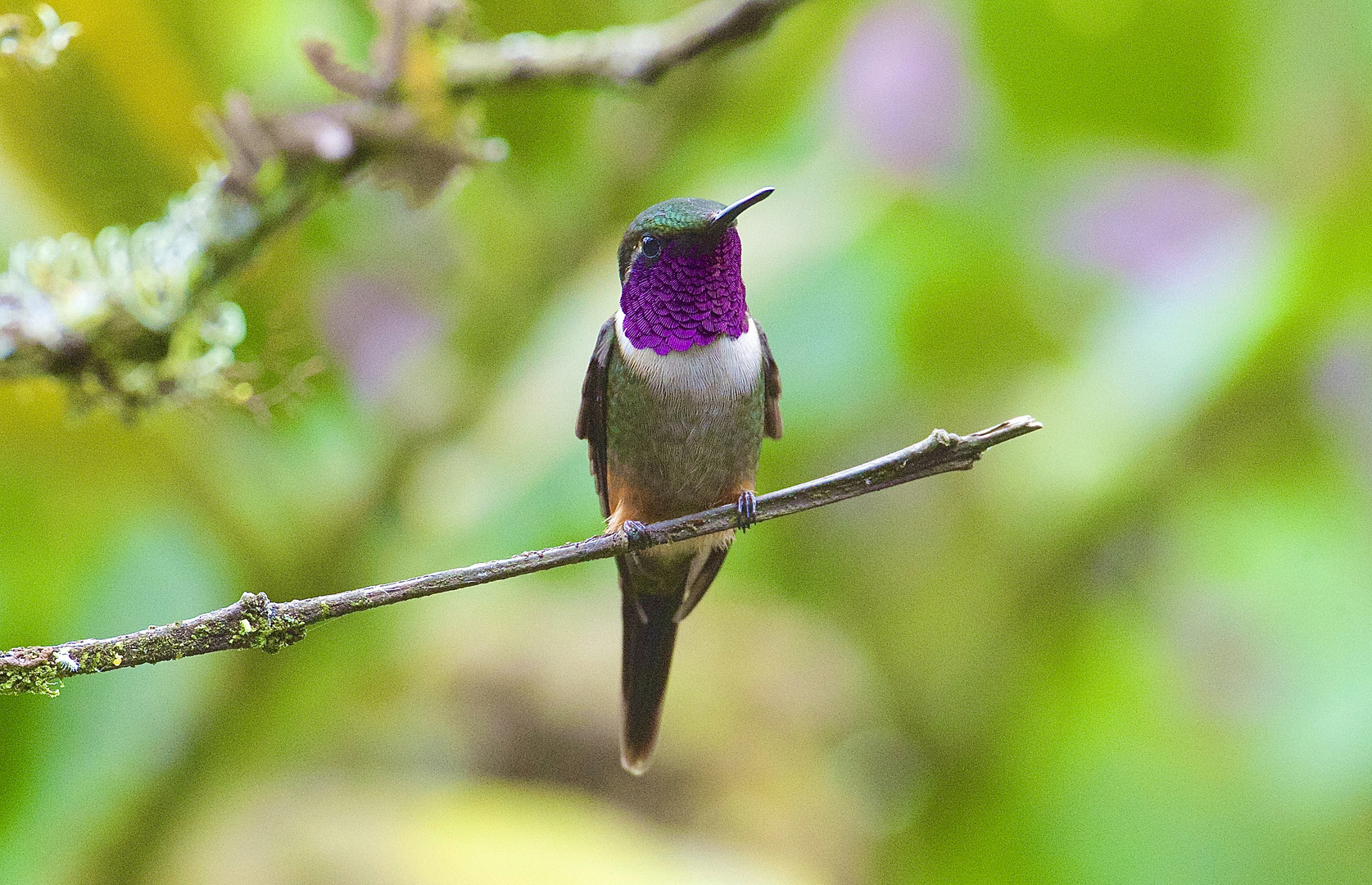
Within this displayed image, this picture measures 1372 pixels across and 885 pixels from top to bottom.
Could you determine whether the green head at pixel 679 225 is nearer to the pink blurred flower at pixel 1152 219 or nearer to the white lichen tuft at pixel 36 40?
the white lichen tuft at pixel 36 40

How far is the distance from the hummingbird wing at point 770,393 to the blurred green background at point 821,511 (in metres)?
0.65

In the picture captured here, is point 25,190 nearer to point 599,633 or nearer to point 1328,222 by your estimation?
point 599,633

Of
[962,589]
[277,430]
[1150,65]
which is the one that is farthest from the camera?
[962,589]

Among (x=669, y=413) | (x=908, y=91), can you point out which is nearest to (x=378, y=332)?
(x=669, y=413)

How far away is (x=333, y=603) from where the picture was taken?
48 centimetres

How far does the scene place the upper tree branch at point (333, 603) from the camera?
0.46m

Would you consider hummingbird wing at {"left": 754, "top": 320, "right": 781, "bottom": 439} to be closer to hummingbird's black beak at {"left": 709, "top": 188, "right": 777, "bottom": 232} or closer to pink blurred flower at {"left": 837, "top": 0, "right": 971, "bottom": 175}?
hummingbird's black beak at {"left": 709, "top": 188, "right": 777, "bottom": 232}

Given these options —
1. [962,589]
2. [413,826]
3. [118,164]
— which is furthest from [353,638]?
[962,589]

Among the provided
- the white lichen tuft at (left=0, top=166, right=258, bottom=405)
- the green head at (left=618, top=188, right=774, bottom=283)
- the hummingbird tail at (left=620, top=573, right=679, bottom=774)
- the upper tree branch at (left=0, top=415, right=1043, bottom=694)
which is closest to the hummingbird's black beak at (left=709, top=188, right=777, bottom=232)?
the green head at (left=618, top=188, right=774, bottom=283)

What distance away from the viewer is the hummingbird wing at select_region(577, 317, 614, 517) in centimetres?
88

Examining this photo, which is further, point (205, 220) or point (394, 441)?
point (394, 441)

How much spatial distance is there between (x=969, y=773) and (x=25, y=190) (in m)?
1.71

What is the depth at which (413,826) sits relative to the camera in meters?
1.62

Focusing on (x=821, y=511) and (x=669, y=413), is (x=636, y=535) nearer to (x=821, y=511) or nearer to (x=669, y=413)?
(x=669, y=413)
